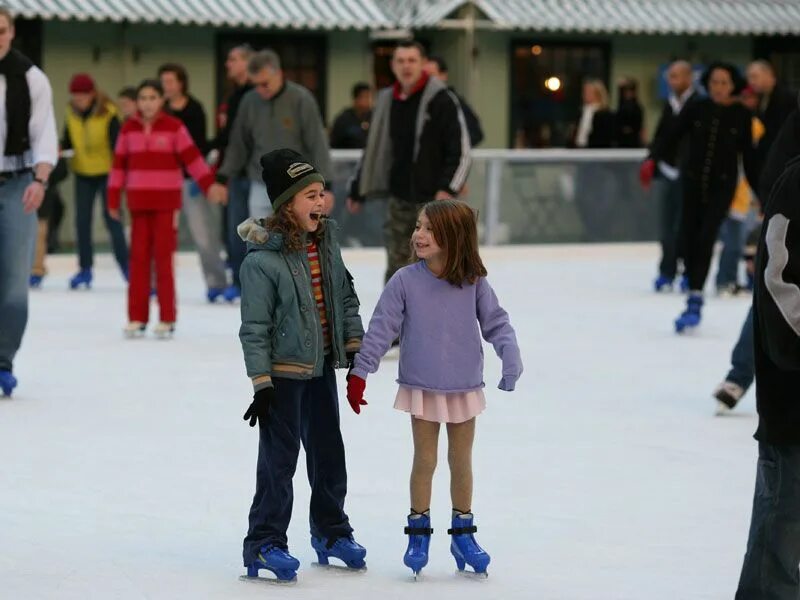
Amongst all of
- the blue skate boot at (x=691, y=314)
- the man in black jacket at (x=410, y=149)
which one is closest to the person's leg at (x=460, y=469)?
the man in black jacket at (x=410, y=149)

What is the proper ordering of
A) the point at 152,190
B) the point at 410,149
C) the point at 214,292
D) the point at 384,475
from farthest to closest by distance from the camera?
the point at 214,292 → the point at 152,190 → the point at 410,149 → the point at 384,475

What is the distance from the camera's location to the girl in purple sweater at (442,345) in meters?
5.61

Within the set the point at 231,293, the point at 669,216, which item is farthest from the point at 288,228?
the point at 669,216

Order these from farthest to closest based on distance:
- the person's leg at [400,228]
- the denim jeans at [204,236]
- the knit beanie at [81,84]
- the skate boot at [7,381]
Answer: the knit beanie at [81,84], the denim jeans at [204,236], the person's leg at [400,228], the skate boot at [7,381]

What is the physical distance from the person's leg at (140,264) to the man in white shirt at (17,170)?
2522 mm

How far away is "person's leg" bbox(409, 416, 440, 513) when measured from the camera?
567 centimetres

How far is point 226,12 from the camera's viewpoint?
794 inches

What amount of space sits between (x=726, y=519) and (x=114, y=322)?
6.90 metres

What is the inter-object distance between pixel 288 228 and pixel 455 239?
0.48m

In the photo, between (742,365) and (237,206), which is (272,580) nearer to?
(742,365)

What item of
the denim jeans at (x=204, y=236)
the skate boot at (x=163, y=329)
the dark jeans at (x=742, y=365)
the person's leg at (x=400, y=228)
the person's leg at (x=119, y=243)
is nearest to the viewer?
the dark jeans at (x=742, y=365)

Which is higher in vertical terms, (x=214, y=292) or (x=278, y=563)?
(x=278, y=563)

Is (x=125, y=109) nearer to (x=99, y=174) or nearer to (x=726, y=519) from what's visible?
(x=99, y=174)

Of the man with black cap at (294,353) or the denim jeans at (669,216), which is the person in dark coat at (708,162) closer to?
the denim jeans at (669,216)
